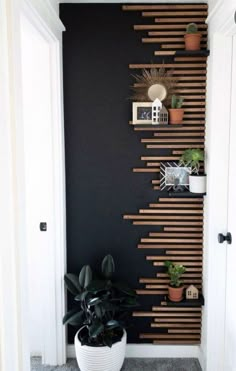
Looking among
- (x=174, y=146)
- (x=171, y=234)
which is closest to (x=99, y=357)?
(x=171, y=234)

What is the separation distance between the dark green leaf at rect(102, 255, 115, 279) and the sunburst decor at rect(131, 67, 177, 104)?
3.70 ft

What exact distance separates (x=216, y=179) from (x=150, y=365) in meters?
1.42

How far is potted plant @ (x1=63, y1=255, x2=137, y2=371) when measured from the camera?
2412 mm

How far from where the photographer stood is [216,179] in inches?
94.8

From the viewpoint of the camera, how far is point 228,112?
236cm

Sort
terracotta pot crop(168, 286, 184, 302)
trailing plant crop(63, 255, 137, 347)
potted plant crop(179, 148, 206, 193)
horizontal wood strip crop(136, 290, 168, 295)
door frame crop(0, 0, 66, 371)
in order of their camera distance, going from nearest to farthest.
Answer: door frame crop(0, 0, 66, 371)
trailing plant crop(63, 255, 137, 347)
potted plant crop(179, 148, 206, 193)
terracotta pot crop(168, 286, 184, 302)
horizontal wood strip crop(136, 290, 168, 295)

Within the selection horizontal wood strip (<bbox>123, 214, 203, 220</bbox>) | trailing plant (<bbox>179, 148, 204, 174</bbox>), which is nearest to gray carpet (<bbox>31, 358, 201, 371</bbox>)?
horizontal wood strip (<bbox>123, 214, 203, 220</bbox>)

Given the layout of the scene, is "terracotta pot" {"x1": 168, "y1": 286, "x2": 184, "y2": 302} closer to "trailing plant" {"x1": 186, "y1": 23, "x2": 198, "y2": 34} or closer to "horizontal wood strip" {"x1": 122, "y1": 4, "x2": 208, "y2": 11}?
"trailing plant" {"x1": 186, "y1": 23, "x2": 198, "y2": 34}

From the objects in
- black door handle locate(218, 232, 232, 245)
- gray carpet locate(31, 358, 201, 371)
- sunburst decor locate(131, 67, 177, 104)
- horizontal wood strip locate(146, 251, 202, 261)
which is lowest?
gray carpet locate(31, 358, 201, 371)

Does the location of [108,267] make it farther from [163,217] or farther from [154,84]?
[154,84]

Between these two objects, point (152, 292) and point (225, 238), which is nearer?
point (225, 238)

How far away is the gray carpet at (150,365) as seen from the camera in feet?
8.77

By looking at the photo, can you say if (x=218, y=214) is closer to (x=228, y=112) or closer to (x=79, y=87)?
(x=228, y=112)

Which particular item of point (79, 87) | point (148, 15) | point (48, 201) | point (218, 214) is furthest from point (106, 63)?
point (218, 214)
